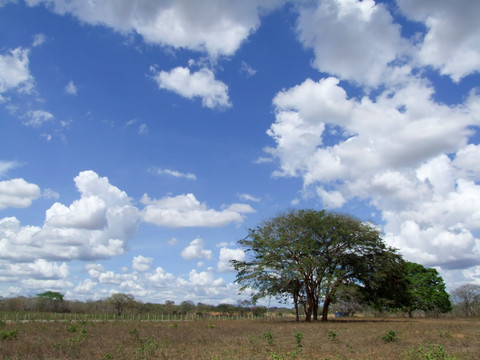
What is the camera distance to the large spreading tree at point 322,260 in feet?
135

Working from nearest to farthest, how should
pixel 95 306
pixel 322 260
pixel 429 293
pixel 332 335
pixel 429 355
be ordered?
pixel 429 355 < pixel 332 335 < pixel 322 260 < pixel 429 293 < pixel 95 306

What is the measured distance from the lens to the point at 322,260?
40781 mm

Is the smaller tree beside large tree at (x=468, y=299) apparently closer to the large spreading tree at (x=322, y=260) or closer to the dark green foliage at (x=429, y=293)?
the dark green foliage at (x=429, y=293)

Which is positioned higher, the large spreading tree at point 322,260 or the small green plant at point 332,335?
→ the large spreading tree at point 322,260

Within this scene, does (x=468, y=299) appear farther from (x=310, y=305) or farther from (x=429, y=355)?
(x=429, y=355)

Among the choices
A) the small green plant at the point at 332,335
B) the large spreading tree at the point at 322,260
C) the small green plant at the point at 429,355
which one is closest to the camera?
the small green plant at the point at 429,355

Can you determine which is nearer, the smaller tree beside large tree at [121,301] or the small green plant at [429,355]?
the small green plant at [429,355]

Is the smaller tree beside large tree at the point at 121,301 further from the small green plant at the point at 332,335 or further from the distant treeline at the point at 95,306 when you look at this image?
the small green plant at the point at 332,335

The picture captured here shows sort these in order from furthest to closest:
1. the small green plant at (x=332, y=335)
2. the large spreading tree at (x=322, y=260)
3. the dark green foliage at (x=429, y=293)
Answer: the dark green foliage at (x=429, y=293), the large spreading tree at (x=322, y=260), the small green plant at (x=332, y=335)

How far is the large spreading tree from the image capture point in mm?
41031

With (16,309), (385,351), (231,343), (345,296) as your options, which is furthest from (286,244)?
(16,309)

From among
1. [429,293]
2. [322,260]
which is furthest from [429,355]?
[429,293]

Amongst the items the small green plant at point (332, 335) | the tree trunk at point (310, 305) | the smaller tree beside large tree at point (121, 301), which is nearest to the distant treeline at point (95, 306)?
the smaller tree beside large tree at point (121, 301)

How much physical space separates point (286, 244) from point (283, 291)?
6.16 meters
